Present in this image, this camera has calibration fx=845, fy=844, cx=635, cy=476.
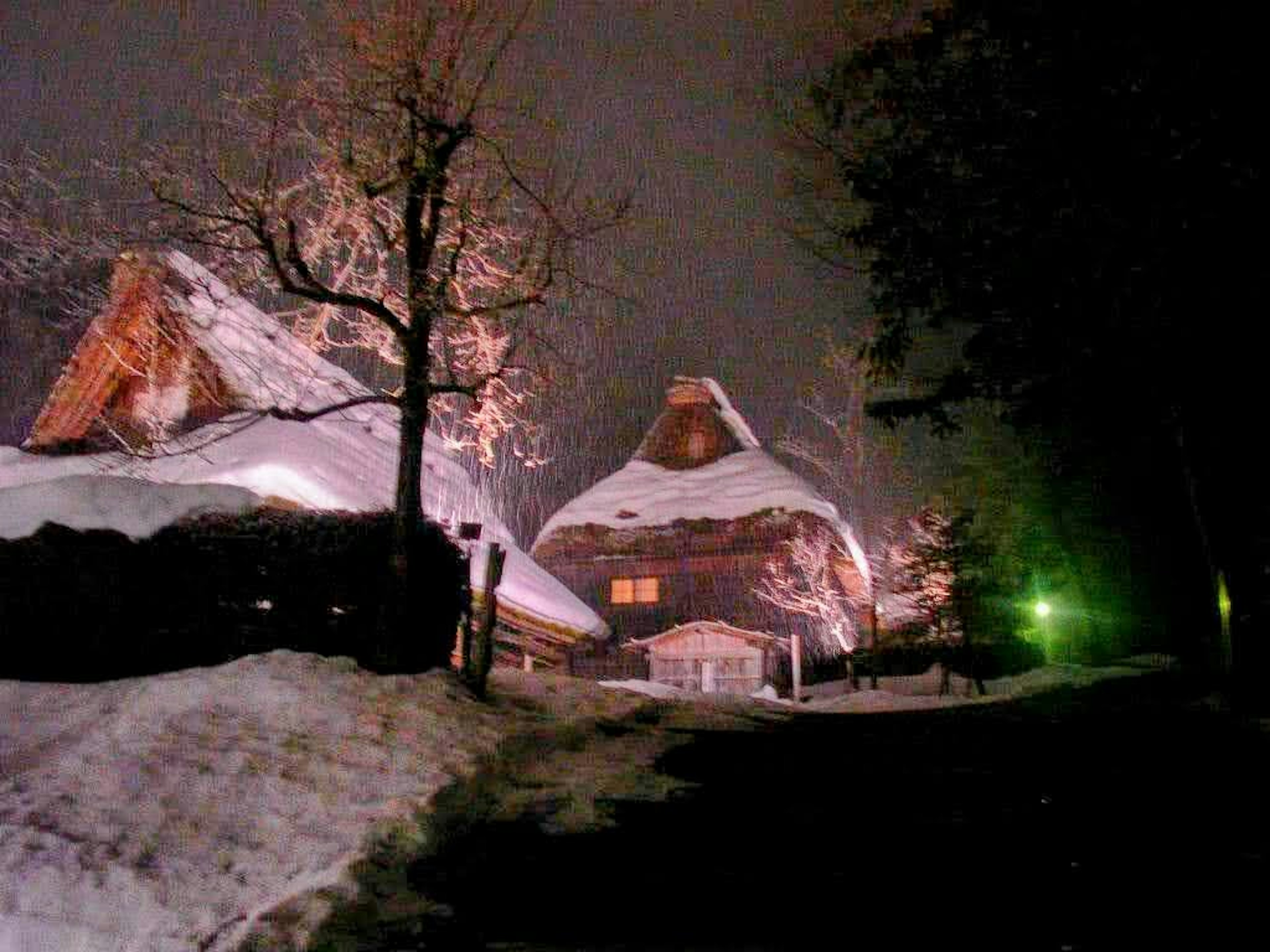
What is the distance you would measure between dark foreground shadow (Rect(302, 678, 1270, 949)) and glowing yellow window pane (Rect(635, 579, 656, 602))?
22.9 meters

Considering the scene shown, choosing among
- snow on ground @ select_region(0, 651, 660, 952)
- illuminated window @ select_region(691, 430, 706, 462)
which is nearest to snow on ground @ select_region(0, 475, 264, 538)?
snow on ground @ select_region(0, 651, 660, 952)

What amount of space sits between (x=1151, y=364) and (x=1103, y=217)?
2.94 meters

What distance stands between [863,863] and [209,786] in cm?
397

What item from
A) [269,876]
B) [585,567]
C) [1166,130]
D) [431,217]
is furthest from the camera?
[585,567]

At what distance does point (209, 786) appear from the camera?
17.1 feet

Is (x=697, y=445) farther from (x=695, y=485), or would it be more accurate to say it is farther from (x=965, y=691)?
(x=965, y=691)

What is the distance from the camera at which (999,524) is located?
2498cm

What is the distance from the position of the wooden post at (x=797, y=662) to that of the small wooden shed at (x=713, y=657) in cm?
44

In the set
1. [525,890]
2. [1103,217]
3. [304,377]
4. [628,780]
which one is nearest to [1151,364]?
[1103,217]

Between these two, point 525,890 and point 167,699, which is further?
point 167,699

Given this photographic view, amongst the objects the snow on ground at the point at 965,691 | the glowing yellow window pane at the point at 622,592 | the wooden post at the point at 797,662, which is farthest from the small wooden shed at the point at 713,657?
the glowing yellow window pane at the point at 622,592

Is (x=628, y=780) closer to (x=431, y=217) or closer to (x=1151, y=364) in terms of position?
(x=431, y=217)

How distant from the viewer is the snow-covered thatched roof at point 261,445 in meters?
11.1

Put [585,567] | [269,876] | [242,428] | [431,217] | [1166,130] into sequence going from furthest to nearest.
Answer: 1. [585,567]
2. [431,217]
3. [242,428]
4. [1166,130]
5. [269,876]
